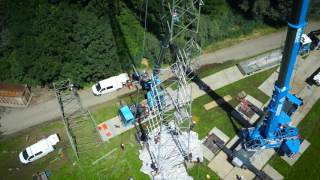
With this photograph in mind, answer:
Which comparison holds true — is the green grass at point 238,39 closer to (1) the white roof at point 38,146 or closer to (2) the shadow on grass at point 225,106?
(2) the shadow on grass at point 225,106

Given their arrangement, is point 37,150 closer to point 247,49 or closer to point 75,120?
point 75,120

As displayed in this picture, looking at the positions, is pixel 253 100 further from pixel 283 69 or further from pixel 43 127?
pixel 43 127

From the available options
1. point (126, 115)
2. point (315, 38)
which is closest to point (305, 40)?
point (315, 38)

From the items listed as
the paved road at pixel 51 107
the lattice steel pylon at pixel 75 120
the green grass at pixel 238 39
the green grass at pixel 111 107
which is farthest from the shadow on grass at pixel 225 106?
the lattice steel pylon at pixel 75 120

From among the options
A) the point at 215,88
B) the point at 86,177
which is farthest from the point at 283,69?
the point at 86,177

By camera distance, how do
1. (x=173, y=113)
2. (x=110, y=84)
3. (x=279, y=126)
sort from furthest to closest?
(x=110, y=84) → (x=173, y=113) → (x=279, y=126)

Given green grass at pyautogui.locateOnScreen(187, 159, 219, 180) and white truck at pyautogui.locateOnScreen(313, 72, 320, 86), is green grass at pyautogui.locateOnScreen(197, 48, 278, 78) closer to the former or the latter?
white truck at pyautogui.locateOnScreen(313, 72, 320, 86)

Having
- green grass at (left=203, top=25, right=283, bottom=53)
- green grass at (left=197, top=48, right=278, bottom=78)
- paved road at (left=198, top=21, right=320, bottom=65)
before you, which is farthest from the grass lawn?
green grass at (left=203, top=25, right=283, bottom=53)
